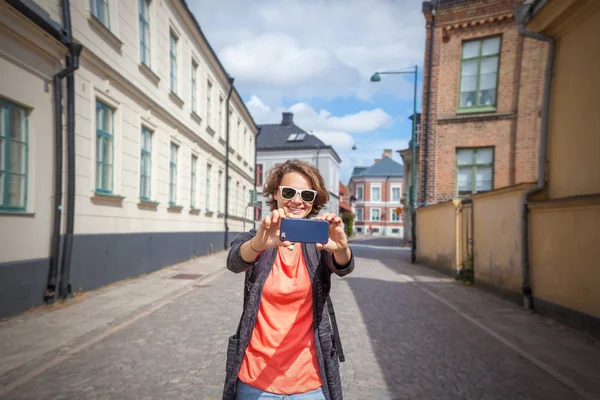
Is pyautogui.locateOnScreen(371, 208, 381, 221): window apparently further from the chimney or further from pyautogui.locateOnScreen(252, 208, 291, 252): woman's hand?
pyautogui.locateOnScreen(252, 208, 291, 252): woman's hand

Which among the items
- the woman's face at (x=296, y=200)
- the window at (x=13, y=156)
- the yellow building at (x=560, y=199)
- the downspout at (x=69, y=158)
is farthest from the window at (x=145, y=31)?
the woman's face at (x=296, y=200)

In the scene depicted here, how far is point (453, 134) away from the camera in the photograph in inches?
629

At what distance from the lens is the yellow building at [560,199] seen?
20.4ft

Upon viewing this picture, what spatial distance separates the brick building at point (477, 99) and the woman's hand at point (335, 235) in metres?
15.4

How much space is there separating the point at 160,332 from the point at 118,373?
1.65 metres

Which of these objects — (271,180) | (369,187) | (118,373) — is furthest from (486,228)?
(369,187)

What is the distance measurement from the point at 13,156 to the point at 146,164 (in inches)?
216

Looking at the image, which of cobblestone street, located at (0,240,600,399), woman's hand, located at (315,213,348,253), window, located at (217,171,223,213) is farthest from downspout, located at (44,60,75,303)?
window, located at (217,171,223,213)

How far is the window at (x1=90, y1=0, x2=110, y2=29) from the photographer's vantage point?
8875 mm

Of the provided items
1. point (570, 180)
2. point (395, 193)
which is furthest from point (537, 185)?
point (395, 193)

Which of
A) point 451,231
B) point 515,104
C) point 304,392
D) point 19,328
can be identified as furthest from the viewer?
point 515,104

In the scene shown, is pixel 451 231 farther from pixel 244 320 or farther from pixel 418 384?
pixel 244 320

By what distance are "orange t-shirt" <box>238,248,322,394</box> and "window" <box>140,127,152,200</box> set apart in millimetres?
10460

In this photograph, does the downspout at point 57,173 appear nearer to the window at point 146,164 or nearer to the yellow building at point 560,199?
the window at point 146,164
